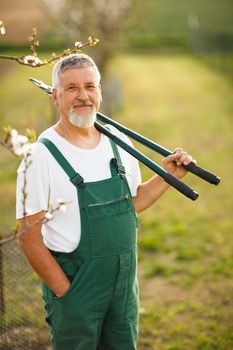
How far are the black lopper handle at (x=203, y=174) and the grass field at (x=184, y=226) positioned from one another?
183 cm

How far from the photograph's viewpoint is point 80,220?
2436mm

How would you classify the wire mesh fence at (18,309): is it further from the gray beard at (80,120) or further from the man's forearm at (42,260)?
the gray beard at (80,120)

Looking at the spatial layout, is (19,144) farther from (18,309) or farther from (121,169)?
(18,309)

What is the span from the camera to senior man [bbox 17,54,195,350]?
2.40 meters

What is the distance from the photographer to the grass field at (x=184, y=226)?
4.10 metres

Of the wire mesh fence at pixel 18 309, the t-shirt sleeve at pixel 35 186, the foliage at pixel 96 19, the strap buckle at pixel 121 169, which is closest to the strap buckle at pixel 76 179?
the t-shirt sleeve at pixel 35 186

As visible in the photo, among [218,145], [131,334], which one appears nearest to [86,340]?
[131,334]

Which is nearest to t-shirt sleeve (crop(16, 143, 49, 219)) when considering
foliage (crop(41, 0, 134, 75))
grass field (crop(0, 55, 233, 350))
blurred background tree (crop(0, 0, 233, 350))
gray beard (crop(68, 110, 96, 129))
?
gray beard (crop(68, 110, 96, 129))

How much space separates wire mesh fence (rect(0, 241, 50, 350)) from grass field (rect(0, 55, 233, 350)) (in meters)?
0.87

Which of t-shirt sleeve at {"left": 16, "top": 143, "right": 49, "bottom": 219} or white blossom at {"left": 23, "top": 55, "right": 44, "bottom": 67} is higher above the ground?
white blossom at {"left": 23, "top": 55, "right": 44, "bottom": 67}

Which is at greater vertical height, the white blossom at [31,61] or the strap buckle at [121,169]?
the white blossom at [31,61]

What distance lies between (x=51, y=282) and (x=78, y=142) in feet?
2.39

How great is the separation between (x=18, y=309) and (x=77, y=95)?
8.16ft

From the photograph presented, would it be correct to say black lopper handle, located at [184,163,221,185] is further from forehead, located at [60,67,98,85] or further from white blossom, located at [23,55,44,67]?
white blossom, located at [23,55,44,67]
